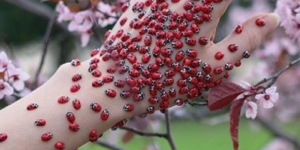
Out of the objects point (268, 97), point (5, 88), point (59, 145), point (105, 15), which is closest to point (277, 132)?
point (105, 15)

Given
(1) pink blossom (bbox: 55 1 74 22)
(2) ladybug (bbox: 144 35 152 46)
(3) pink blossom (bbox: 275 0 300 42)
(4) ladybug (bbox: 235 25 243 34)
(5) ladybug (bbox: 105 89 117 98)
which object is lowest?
(5) ladybug (bbox: 105 89 117 98)

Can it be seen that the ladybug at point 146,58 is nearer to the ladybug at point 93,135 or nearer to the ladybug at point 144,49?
the ladybug at point 144,49

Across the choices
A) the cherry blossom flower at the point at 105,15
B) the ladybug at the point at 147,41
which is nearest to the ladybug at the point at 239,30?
the ladybug at the point at 147,41

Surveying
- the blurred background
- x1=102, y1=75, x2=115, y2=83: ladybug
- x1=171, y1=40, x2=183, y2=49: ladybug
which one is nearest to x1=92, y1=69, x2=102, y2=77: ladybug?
x1=102, y1=75, x2=115, y2=83: ladybug

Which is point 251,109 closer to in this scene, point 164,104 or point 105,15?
point 164,104

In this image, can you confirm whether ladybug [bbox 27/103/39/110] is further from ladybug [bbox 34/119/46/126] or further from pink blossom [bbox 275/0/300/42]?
pink blossom [bbox 275/0/300/42]

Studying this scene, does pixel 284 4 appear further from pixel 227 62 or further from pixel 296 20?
pixel 227 62

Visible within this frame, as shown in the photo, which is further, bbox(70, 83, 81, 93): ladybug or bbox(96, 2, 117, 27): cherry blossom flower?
bbox(96, 2, 117, 27): cherry blossom flower
